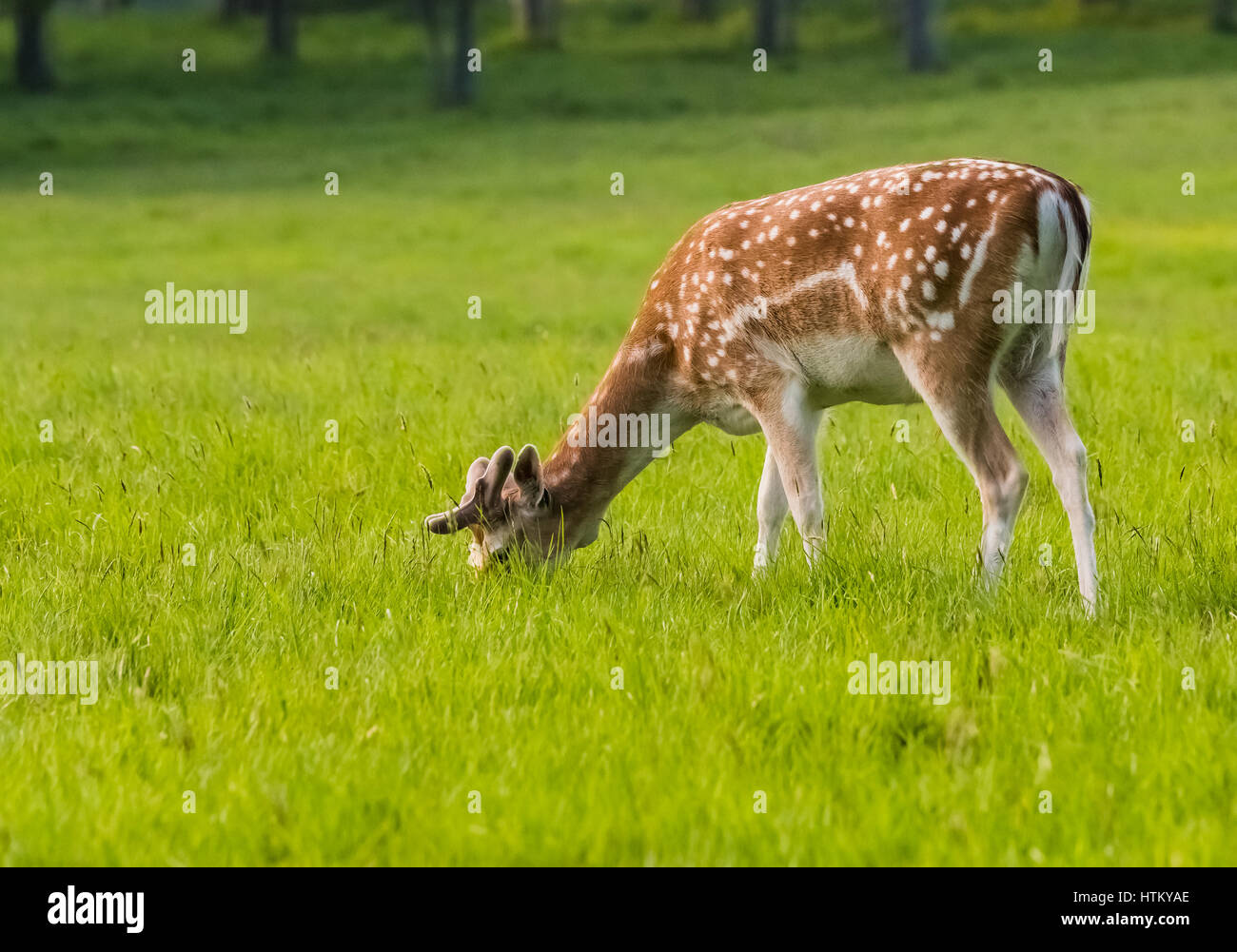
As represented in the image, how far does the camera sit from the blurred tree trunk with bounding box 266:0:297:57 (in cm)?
5350

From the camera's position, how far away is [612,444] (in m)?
6.77

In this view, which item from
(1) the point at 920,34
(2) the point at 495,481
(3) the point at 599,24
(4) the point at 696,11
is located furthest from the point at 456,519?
(3) the point at 599,24

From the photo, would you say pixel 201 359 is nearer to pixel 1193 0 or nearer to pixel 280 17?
pixel 280 17

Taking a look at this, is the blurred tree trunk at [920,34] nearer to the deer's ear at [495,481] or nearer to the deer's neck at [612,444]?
the deer's neck at [612,444]

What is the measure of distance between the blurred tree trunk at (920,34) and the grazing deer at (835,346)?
4449 cm

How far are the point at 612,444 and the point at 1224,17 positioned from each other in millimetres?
53282

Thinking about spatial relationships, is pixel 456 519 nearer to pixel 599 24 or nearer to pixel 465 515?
pixel 465 515

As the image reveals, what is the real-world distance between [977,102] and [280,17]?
25.7 meters

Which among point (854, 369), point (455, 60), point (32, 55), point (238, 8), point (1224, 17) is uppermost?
point (238, 8)

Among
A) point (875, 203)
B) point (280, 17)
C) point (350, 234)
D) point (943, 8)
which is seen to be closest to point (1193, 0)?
point (943, 8)

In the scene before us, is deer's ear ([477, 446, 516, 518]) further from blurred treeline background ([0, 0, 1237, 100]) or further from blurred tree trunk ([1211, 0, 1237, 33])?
blurred tree trunk ([1211, 0, 1237, 33])

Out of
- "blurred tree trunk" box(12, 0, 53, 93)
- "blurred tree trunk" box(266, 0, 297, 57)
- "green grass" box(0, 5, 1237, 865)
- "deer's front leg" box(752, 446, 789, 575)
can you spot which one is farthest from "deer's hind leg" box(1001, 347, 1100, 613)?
"blurred tree trunk" box(266, 0, 297, 57)

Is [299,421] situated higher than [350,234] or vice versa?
[350,234]
